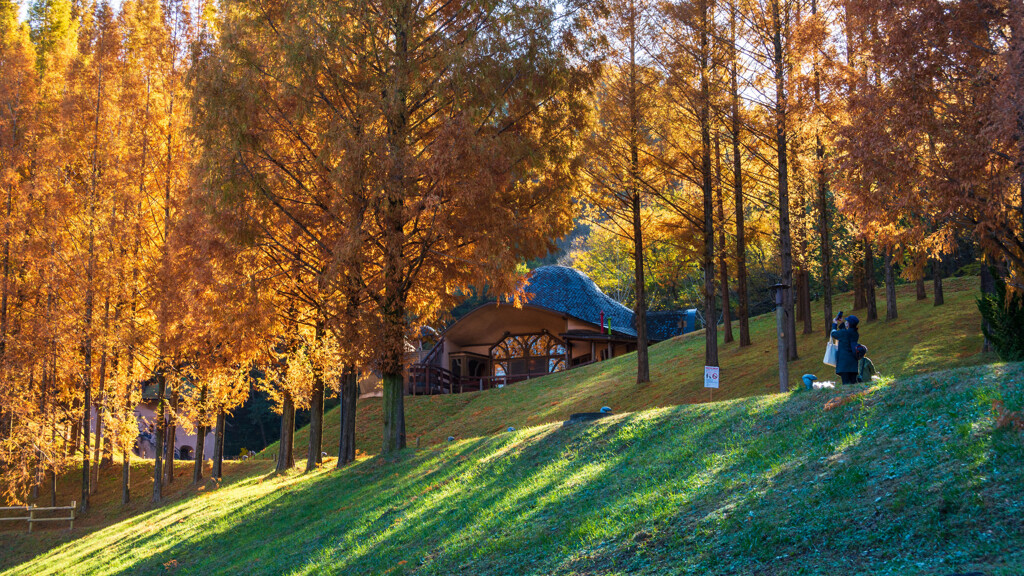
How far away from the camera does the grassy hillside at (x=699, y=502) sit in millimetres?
4754

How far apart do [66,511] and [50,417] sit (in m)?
3.24

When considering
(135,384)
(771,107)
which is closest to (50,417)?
(135,384)

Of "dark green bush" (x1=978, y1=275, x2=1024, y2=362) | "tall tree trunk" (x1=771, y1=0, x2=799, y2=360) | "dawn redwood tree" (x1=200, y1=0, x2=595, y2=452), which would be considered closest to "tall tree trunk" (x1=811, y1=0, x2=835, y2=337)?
"tall tree trunk" (x1=771, y1=0, x2=799, y2=360)

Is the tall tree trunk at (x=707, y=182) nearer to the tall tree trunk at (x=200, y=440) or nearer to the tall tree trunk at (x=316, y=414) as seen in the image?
the tall tree trunk at (x=316, y=414)

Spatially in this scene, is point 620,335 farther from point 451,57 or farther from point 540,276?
point 451,57

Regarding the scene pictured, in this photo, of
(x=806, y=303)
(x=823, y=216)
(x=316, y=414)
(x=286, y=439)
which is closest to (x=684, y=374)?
(x=806, y=303)

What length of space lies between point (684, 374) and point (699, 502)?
49.8ft

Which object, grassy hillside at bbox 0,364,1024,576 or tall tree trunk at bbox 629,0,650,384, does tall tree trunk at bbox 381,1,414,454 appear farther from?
tall tree trunk at bbox 629,0,650,384

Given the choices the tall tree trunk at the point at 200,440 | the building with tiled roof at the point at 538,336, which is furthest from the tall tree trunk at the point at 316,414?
the building with tiled roof at the point at 538,336

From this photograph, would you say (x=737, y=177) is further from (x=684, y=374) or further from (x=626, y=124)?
(x=684, y=374)

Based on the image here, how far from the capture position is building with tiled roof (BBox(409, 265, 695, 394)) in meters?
34.2

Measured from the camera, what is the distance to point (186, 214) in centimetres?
1523

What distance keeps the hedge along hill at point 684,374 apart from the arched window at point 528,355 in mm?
5600

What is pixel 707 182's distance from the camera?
19531mm
